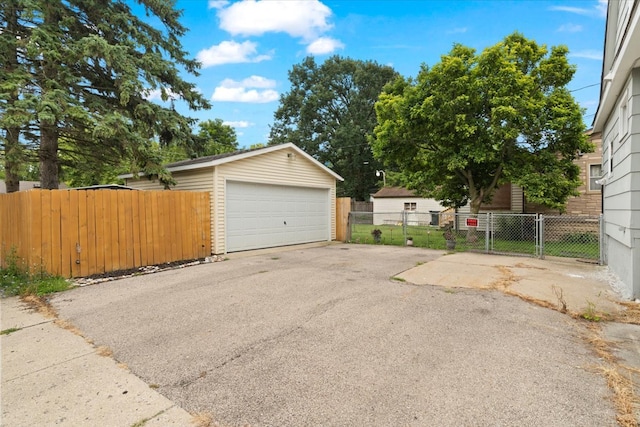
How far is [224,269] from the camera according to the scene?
7.67 meters

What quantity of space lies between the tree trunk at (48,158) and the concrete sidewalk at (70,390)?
8434mm

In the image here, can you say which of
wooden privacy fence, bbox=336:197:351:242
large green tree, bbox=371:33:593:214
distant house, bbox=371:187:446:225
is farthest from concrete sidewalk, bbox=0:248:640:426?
distant house, bbox=371:187:446:225

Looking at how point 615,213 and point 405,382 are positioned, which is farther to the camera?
point 615,213

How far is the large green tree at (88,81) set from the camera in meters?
8.34

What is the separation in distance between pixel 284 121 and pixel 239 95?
6.08m

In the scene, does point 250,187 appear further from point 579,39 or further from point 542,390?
point 579,39

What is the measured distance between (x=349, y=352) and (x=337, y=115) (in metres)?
33.1

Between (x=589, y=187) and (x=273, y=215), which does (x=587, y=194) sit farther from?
(x=273, y=215)

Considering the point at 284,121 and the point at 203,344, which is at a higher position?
the point at 284,121

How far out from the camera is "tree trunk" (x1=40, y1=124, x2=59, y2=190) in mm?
9984

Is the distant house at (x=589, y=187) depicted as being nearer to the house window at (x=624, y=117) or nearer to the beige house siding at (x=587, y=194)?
the beige house siding at (x=587, y=194)

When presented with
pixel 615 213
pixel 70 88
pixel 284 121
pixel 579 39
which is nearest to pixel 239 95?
pixel 284 121

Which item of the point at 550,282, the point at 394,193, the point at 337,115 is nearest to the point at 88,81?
the point at 550,282

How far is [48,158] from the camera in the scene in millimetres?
10164
